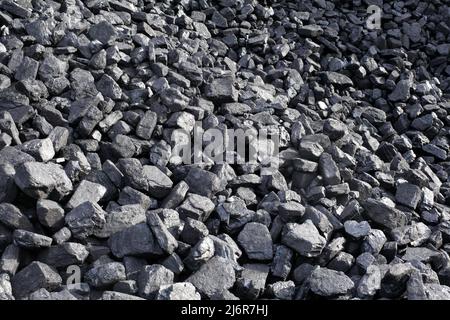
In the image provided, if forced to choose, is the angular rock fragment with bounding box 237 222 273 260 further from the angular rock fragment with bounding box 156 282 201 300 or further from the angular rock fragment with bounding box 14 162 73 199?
the angular rock fragment with bounding box 14 162 73 199

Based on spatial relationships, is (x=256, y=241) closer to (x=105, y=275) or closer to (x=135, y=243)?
(x=135, y=243)

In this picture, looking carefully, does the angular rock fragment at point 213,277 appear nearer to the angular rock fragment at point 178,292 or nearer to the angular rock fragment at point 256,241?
the angular rock fragment at point 178,292

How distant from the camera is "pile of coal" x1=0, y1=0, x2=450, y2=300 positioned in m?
2.89

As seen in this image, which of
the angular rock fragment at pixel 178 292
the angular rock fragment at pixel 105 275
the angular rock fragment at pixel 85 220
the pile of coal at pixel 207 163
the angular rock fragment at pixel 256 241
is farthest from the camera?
the angular rock fragment at pixel 256 241

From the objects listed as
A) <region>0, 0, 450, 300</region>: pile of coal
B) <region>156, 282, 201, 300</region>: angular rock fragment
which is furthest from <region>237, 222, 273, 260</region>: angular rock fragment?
<region>156, 282, 201, 300</region>: angular rock fragment

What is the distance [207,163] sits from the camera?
147 inches

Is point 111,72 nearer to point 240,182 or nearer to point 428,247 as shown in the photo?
point 240,182

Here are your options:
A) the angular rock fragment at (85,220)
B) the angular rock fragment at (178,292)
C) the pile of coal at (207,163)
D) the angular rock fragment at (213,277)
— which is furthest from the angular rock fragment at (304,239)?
the angular rock fragment at (85,220)

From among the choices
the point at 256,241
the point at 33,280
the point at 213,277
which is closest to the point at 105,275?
the point at 33,280

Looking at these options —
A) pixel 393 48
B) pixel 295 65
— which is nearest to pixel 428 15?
pixel 393 48

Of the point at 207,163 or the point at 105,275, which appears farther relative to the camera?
the point at 207,163

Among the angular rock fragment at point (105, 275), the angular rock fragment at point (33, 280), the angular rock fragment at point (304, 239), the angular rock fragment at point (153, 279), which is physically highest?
the angular rock fragment at point (304, 239)

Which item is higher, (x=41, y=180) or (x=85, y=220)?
(x=41, y=180)

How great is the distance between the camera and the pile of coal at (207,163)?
289 centimetres
